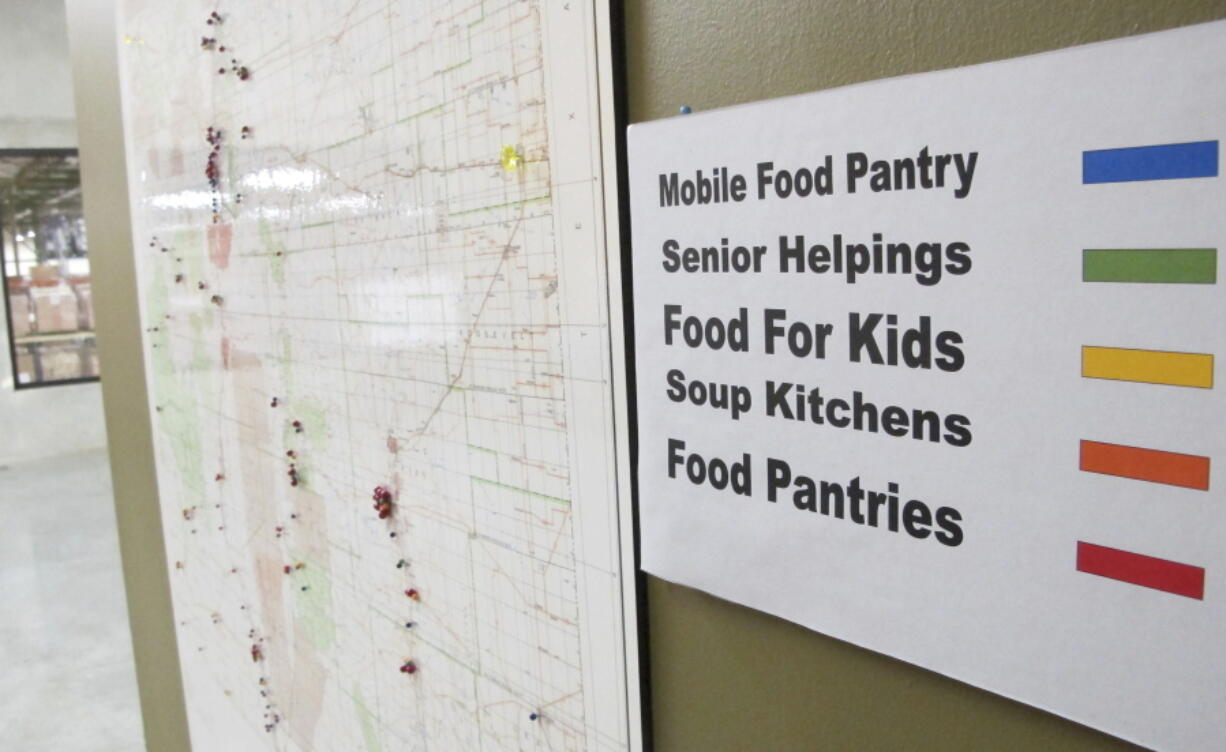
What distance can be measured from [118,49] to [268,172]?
2.83ft

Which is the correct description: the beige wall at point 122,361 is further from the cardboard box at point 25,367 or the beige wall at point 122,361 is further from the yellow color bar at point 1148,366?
the cardboard box at point 25,367

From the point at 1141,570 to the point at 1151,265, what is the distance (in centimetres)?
16

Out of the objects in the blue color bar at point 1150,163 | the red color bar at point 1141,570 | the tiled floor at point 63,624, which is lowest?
the tiled floor at point 63,624

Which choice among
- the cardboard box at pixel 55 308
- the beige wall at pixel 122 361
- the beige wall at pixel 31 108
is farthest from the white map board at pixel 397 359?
the cardboard box at pixel 55 308

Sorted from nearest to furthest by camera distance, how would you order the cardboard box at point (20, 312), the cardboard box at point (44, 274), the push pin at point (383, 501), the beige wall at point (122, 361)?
1. the push pin at point (383, 501)
2. the beige wall at point (122, 361)
3. the cardboard box at point (20, 312)
4. the cardboard box at point (44, 274)

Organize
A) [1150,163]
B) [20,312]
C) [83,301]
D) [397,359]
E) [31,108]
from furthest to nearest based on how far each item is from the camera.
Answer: [83,301] → [20,312] → [31,108] → [397,359] → [1150,163]

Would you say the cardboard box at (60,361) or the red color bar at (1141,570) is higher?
the red color bar at (1141,570)

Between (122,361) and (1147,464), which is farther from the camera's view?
(122,361)

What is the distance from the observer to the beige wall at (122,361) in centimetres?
195

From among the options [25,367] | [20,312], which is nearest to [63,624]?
[25,367]

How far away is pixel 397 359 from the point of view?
102cm

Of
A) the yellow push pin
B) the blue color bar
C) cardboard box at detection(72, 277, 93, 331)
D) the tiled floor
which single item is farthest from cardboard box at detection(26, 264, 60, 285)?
the blue color bar

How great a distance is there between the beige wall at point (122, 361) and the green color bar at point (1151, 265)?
6.63 ft

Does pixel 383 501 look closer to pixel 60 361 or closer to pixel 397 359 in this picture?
pixel 397 359
